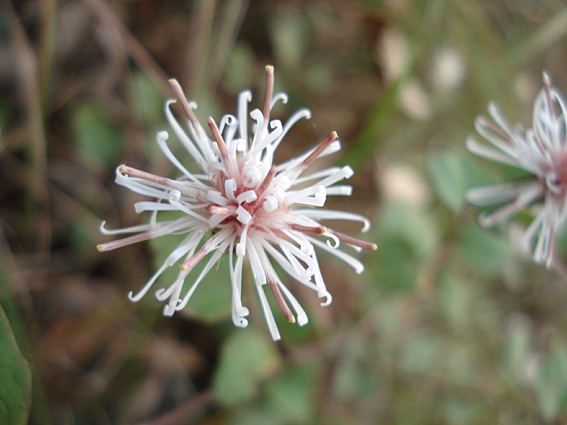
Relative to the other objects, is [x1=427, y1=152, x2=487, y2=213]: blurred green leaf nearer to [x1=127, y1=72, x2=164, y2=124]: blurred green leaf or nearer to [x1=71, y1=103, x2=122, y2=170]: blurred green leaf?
[x1=127, y1=72, x2=164, y2=124]: blurred green leaf

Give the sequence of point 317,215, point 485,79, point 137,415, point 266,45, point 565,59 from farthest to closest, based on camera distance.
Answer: point 565,59 → point 485,79 → point 266,45 → point 137,415 → point 317,215

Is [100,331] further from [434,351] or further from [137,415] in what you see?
[434,351]

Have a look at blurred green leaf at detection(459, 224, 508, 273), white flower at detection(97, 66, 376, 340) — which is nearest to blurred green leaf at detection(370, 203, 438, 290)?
blurred green leaf at detection(459, 224, 508, 273)

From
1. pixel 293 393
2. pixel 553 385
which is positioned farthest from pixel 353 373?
pixel 553 385

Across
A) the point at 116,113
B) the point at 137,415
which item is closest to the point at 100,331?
the point at 137,415

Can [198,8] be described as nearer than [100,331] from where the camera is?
No

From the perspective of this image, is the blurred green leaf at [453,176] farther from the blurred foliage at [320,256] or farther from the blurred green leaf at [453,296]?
the blurred green leaf at [453,296]

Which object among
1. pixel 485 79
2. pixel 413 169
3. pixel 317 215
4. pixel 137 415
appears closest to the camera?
pixel 317 215

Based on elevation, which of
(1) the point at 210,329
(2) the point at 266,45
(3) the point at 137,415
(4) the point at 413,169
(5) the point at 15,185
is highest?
(2) the point at 266,45
